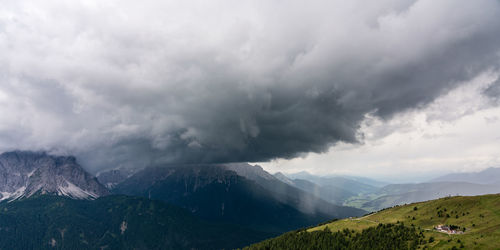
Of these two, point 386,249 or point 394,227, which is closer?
point 386,249

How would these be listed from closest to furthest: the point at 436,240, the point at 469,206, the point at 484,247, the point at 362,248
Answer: the point at 484,247 < the point at 436,240 < the point at 362,248 < the point at 469,206

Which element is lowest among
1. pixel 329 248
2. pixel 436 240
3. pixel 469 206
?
pixel 329 248

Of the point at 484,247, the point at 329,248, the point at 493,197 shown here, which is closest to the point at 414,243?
the point at 484,247

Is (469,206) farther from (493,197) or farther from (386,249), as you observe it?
(386,249)

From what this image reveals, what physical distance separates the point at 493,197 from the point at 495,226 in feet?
179

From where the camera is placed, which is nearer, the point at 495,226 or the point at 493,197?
the point at 495,226

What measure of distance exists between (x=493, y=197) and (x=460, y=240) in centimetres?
7758

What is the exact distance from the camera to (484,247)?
134375mm

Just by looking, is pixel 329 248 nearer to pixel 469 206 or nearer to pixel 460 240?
pixel 460 240

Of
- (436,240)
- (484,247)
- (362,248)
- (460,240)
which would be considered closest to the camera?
(484,247)

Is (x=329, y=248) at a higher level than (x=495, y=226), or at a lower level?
lower

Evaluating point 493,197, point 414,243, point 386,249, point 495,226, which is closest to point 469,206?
point 493,197

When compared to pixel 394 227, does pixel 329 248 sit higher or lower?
lower

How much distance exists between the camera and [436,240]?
160 meters
